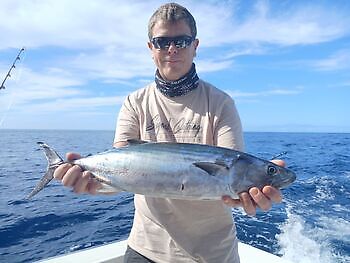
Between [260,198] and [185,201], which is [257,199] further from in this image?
[185,201]

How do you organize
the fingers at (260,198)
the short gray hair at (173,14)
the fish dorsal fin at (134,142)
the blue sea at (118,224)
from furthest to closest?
the blue sea at (118,224)
the short gray hair at (173,14)
the fish dorsal fin at (134,142)
the fingers at (260,198)

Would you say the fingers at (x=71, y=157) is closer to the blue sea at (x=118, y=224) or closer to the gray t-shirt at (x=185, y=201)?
the gray t-shirt at (x=185, y=201)

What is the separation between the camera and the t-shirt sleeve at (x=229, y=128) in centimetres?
246

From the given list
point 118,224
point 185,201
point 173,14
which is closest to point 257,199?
point 185,201

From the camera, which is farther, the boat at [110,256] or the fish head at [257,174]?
the boat at [110,256]

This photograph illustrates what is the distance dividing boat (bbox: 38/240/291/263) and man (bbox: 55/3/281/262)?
1793 millimetres

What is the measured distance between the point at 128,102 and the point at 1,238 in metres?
6.01

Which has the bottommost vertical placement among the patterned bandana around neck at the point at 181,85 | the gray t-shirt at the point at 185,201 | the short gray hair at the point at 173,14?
the gray t-shirt at the point at 185,201

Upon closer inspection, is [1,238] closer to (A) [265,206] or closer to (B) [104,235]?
(B) [104,235]

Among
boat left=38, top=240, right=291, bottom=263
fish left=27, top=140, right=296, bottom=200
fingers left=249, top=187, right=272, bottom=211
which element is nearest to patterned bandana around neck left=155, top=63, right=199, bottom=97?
fish left=27, top=140, right=296, bottom=200

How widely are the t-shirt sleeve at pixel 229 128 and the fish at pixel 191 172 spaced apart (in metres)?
0.16

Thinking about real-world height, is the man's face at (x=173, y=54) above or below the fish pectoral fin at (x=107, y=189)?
above

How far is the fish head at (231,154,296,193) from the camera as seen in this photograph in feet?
7.32

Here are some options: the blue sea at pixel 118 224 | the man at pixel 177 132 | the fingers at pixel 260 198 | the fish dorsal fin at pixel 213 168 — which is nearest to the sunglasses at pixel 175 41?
the man at pixel 177 132
